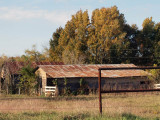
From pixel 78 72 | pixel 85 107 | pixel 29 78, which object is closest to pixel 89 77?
pixel 78 72

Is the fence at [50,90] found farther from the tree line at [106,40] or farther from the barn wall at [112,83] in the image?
the tree line at [106,40]

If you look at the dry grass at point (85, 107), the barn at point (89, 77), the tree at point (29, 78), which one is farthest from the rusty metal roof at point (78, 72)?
the dry grass at point (85, 107)

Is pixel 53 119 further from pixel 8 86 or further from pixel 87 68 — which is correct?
pixel 87 68

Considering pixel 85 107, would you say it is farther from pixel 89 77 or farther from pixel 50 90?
pixel 89 77

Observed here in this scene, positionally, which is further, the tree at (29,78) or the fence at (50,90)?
the tree at (29,78)

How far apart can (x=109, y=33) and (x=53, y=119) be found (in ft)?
130

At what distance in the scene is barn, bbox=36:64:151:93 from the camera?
28.1 m

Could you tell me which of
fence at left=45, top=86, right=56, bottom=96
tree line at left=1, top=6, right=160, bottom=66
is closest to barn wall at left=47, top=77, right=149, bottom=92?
fence at left=45, top=86, right=56, bottom=96

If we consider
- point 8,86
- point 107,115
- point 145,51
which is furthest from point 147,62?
point 107,115

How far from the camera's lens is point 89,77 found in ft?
95.2

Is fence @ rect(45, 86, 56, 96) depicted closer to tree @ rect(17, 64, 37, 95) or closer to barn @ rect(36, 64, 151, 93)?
barn @ rect(36, 64, 151, 93)

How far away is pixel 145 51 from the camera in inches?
1945

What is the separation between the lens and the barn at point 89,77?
28.1 metres

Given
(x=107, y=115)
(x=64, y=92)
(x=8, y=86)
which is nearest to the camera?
(x=107, y=115)
